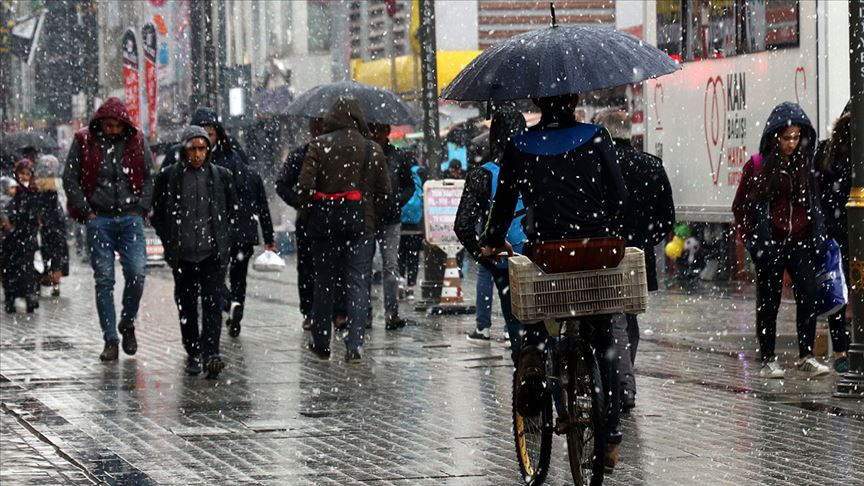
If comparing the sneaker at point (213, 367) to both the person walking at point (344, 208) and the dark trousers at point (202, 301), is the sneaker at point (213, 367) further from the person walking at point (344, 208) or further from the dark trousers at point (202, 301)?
the person walking at point (344, 208)

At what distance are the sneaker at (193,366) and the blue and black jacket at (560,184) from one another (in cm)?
504

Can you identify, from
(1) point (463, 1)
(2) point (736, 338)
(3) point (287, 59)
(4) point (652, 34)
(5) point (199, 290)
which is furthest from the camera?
(3) point (287, 59)

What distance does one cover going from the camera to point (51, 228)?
21.2m

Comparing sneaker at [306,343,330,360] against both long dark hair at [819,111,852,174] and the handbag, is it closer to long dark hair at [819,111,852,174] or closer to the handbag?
the handbag

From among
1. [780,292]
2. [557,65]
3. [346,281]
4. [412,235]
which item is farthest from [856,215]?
[412,235]

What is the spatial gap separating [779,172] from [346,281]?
10.3 ft

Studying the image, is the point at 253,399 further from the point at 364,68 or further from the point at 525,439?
the point at 364,68

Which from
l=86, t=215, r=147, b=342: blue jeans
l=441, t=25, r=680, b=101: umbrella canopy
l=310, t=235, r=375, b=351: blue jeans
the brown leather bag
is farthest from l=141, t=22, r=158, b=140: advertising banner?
the brown leather bag

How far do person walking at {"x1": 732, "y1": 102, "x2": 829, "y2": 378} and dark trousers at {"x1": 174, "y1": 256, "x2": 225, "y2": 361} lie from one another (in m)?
3.52

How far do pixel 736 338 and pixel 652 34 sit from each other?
628 cm

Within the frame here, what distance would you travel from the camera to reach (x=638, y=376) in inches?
453

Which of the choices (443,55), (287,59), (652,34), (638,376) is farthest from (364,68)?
(638,376)

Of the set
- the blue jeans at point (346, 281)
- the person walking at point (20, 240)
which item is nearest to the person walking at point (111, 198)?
the blue jeans at point (346, 281)

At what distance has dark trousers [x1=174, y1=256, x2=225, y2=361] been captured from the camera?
39.2 ft
